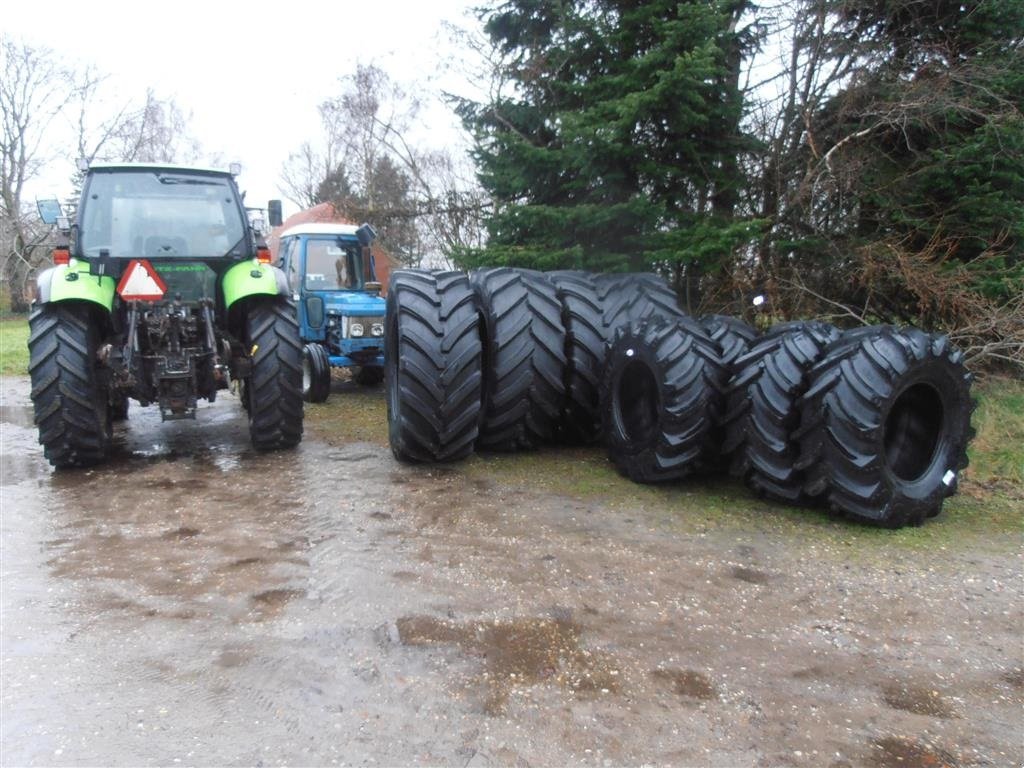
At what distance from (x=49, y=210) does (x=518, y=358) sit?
4.13m

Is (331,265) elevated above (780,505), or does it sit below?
above

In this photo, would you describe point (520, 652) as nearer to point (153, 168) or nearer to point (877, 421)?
point (877, 421)

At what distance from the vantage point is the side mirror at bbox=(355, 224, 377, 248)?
977 cm

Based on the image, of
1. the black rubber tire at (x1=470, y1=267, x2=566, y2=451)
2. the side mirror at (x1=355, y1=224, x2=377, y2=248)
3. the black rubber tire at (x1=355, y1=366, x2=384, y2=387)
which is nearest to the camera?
the black rubber tire at (x1=470, y1=267, x2=566, y2=451)

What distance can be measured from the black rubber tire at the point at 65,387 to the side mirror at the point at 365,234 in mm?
4256

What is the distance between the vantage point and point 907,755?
8.41 feet

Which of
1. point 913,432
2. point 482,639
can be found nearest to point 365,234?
point 913,432

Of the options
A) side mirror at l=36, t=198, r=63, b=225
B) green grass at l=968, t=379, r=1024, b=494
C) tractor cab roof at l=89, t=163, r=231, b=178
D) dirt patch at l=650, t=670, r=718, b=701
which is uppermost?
tractor cab roof at l=89, t=163, r=231, b=178

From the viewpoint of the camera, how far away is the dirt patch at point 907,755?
8.27 ft

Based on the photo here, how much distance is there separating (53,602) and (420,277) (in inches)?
138

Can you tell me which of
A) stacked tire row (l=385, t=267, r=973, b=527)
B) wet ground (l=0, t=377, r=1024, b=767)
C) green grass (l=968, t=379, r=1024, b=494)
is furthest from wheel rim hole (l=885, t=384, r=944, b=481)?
green grass (l=968, t=379, r=1024, b=494)

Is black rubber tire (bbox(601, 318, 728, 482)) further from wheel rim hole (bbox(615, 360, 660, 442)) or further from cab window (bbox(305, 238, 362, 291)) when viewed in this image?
cab window (bbox(305, 238, 362, 291))

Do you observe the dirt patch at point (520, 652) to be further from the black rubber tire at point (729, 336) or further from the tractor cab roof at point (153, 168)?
the tractor cab roof at point (153, 168)

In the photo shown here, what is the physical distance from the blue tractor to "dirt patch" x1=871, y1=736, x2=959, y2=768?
769 centimetres
